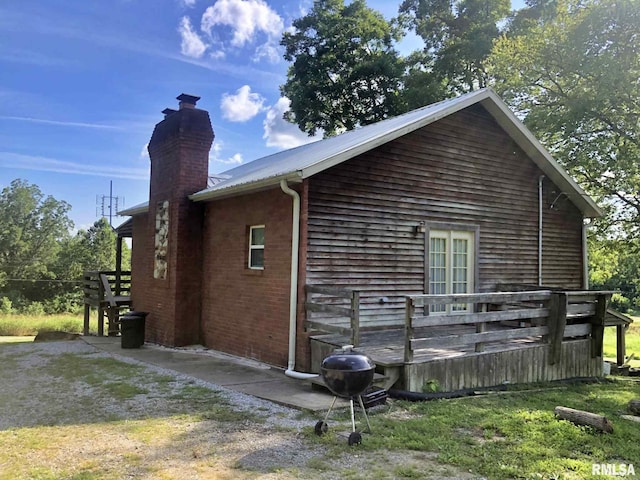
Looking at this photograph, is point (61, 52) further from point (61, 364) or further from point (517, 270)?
point (517, 270)

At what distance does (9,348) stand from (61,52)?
9902 millimetres

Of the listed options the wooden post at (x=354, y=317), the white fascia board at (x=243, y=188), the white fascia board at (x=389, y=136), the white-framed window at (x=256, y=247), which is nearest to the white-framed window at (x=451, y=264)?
the white fascia board at (x=389, y=136)

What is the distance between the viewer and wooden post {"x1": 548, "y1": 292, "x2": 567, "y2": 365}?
27.3 feet

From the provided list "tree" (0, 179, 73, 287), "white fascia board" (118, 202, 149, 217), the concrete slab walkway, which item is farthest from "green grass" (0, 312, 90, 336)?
"tree" (0, 179, 73, 287)

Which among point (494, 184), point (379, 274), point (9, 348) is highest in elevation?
point (494, 184)

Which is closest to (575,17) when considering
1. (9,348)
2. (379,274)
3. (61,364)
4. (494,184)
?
(494,184)

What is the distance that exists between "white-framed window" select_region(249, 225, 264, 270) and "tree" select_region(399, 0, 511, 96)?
617 inches

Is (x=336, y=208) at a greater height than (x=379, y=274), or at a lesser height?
greater

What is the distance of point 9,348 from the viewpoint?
11258 mm

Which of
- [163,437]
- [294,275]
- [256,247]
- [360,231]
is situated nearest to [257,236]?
[256,247]

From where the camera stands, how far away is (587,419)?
5.38 meters

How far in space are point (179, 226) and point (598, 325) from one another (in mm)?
8570

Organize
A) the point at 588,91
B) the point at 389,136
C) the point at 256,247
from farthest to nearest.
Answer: the point at 588,91 < the point at 256,247 < the point at 389,136

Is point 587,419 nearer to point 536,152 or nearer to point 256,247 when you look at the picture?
point 256,247
